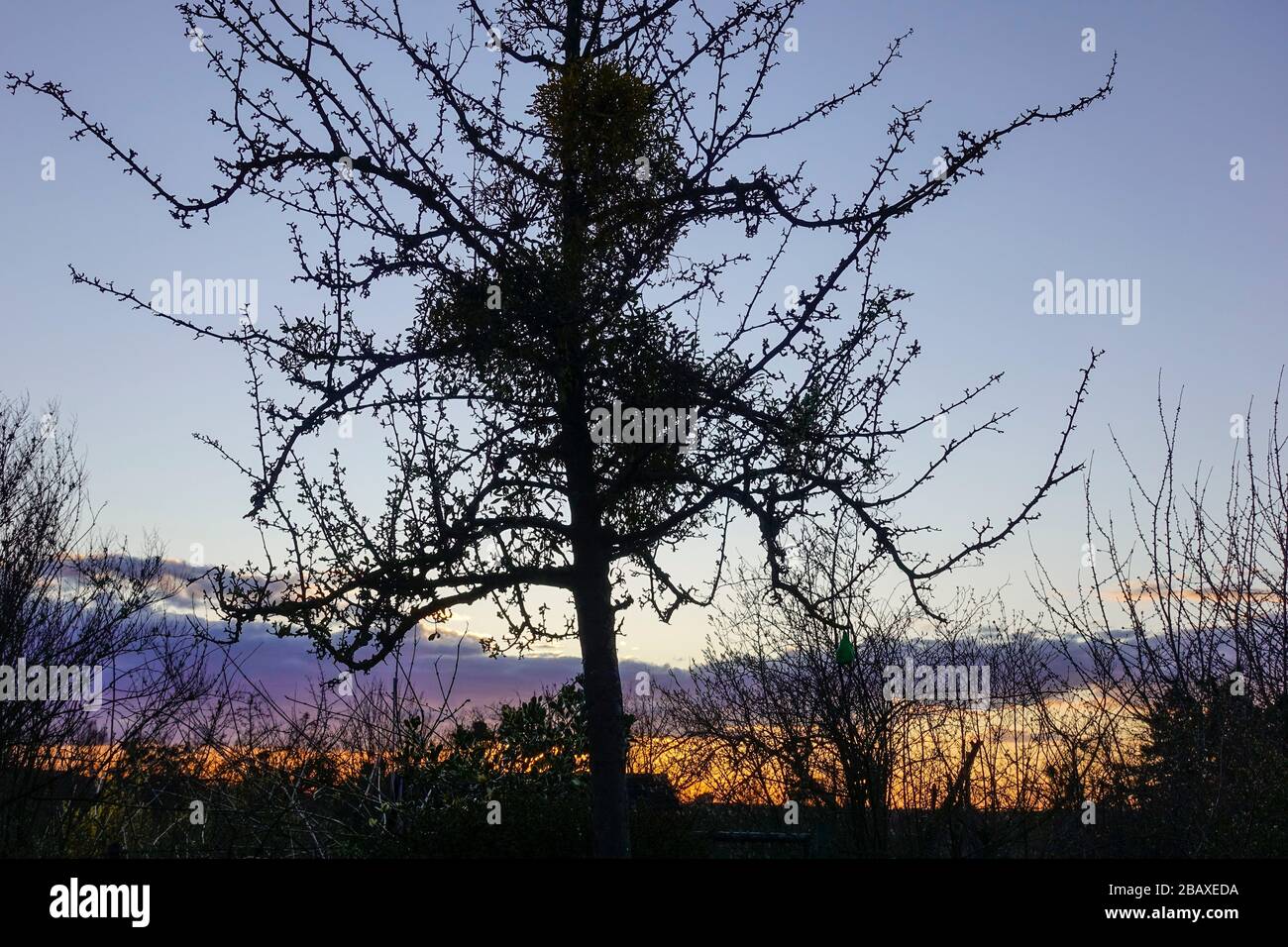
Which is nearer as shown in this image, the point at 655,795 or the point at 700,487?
the point at 700,487

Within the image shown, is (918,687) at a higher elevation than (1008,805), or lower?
higher

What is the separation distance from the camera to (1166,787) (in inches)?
432

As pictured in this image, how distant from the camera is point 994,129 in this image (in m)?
6.64

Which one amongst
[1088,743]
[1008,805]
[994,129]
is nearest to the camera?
[994,129]

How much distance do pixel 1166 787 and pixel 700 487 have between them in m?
7.12

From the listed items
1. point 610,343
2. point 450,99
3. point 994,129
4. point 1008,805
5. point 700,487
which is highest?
point 450,99

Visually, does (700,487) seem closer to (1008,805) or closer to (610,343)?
(610,343)

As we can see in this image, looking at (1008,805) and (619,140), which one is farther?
(1008,805)

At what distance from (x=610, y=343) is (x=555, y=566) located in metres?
1.62
